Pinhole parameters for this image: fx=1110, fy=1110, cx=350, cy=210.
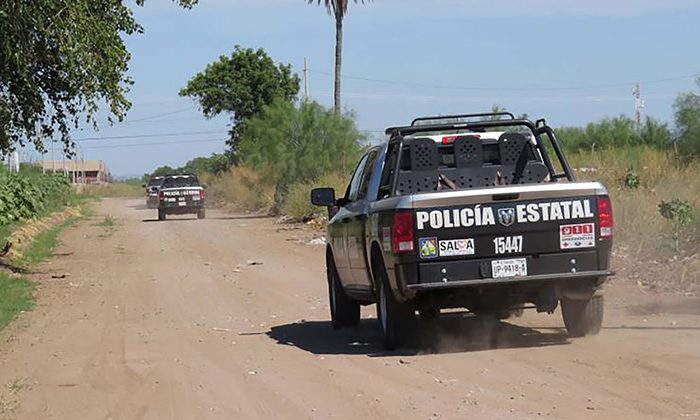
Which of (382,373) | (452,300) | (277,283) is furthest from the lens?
(277,283)

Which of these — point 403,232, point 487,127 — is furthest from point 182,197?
point 403,232

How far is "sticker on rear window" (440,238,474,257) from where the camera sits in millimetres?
9305

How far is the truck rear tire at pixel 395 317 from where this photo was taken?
9797 millimetres

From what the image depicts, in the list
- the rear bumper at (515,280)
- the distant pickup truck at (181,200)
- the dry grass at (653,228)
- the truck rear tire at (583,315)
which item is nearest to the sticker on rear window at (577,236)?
the rear bumper at (515,280)

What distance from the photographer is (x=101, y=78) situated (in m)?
18.5

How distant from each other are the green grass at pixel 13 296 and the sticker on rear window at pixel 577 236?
6.80 m

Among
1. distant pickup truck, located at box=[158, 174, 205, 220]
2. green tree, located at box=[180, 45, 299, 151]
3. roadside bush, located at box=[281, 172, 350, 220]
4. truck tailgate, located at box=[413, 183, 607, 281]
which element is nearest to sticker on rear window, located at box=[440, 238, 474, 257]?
truck tailgate, located at box=[413, 183, 607, 281]

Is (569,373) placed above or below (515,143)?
below

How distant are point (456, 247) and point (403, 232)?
0.48 m

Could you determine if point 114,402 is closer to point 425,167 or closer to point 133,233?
point 425,167

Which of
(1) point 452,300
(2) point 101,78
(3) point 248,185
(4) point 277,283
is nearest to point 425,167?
(1) point 452,300

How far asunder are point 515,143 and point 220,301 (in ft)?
19.3

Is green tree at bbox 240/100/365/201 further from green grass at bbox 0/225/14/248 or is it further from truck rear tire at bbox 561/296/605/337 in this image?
truck rear tire at bbox 561/296/605/337

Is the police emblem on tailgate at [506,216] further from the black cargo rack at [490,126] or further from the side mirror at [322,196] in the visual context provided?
the side mirror at [322,196]
